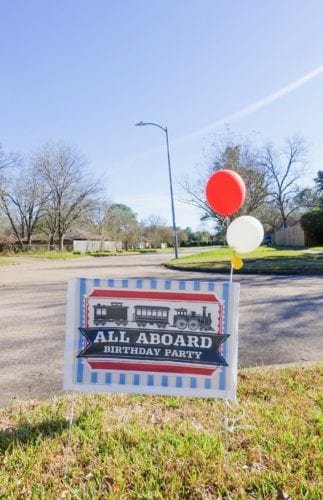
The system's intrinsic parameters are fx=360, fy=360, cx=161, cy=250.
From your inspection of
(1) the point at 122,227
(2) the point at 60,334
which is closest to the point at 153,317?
(2) the point at 60,334

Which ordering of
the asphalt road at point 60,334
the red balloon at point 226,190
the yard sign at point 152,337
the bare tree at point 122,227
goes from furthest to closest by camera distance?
the bare tree at point 122,227
the asphalt road at point 60,334
the red balloon at point 226,190
the yard sign at point 152,337

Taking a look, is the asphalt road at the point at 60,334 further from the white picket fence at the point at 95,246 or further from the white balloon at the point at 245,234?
the white picket fence at the point at 95,246

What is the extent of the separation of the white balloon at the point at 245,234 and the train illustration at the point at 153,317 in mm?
661

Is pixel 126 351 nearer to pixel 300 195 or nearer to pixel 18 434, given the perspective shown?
pixel 18 434

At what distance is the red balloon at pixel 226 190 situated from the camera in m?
3.02

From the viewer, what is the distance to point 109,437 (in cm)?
267

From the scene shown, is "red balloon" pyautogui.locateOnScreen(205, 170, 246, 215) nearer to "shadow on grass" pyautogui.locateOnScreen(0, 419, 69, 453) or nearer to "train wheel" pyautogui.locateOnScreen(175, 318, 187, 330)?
"train wheel" pyautogui.locateOnScreen(175, 318, 187, 330)

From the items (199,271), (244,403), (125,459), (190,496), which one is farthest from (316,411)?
(199,271)

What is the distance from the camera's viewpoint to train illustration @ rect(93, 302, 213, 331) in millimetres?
2609

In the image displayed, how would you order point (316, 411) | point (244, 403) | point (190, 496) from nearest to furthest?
point (190, 496)
point (316, 411)
point (244, 403)

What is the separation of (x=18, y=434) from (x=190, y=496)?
140 cm

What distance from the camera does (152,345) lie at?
2635 millimetres

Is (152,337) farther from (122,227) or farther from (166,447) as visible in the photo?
(122,227)

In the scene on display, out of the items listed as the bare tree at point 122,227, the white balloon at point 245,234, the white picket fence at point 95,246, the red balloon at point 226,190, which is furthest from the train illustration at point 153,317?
the bare tree at point 122,227
